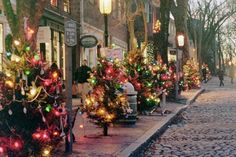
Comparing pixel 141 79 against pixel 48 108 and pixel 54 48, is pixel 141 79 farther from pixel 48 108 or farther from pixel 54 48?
pixel 48 108

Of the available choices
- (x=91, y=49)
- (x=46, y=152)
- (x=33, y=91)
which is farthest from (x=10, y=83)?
(x=91, y=49)

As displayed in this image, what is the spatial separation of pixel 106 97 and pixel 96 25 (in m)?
24.6

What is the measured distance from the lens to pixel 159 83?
23.0 m

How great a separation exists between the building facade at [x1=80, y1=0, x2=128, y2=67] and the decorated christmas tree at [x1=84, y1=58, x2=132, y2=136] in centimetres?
1562

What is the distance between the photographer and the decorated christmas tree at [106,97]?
13812mm

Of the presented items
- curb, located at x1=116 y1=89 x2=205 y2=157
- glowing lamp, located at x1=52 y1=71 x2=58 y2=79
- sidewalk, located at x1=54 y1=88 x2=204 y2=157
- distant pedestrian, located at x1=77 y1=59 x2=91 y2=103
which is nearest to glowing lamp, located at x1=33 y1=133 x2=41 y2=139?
glowing lamp, located at x1=52 y1=71 x2=58 y2=79

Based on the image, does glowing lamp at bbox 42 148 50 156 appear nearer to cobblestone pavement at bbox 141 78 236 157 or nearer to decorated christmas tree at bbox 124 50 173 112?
cobblestone pavement at bbox 141 78 236 157

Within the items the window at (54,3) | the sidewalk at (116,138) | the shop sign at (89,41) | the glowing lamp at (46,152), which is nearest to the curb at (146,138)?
the sidewalk at (116,138)

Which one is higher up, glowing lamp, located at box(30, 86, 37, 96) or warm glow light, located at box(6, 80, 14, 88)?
warm glow light, located at box(6, 80, 14, 88)

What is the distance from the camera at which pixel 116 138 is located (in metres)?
13.0

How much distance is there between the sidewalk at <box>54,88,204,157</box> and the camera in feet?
35.7

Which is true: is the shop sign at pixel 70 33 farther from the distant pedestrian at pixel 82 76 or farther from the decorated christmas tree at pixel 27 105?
the distant pedestrian at pixel 82 76

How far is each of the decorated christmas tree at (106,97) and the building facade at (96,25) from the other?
15.6 m

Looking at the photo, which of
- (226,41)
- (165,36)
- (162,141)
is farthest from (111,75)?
(226,41)
